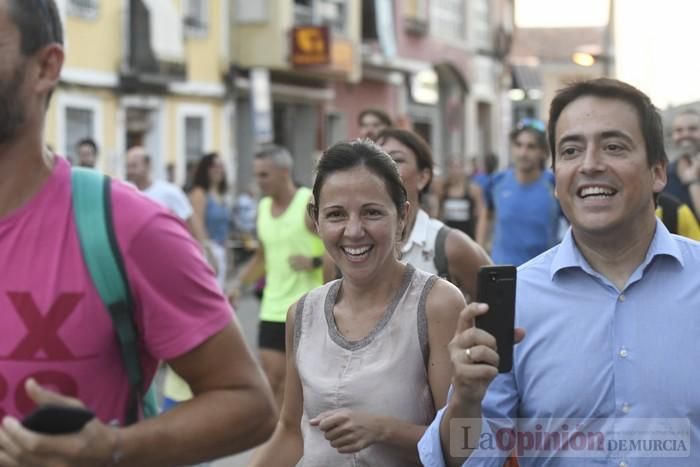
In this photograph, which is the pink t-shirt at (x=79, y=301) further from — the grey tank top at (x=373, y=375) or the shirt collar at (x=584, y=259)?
the grey tank top at (x=373, y=375)

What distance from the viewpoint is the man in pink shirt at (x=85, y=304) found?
258cm

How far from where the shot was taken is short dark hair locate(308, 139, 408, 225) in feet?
14.1

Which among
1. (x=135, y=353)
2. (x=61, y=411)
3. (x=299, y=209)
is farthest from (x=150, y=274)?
(x=299, y=209)

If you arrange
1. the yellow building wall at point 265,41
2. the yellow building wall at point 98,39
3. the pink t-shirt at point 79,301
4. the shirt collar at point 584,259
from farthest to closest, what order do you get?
1. the yellow building wall at point 265,41
2. the yellow building wall at point 98,39
3. the shirt collar at point 584,259
4. the pink t-shirt at point 79,301

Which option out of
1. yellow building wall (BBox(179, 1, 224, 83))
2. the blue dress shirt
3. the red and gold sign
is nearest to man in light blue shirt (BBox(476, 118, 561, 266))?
the blue dress shirt

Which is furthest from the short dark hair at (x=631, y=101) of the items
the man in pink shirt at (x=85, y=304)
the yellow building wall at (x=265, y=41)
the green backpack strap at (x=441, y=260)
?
the yellow building wall at (x=265, y=41)

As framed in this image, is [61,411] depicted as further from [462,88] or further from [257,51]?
[462,88]

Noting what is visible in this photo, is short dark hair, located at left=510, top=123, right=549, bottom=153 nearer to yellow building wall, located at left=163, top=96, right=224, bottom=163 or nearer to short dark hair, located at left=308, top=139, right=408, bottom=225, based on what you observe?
short dark hair, located at left=308, top=139, right=408, bottom=225

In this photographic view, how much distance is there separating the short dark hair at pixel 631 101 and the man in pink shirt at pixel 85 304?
140 centimetres

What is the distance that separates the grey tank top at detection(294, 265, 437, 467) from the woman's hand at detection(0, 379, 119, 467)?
165 centimetres

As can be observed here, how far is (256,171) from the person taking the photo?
938 cm

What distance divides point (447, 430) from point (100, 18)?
20299 mm

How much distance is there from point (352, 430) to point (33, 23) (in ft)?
5.62

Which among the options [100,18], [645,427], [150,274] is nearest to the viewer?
[150,274]
